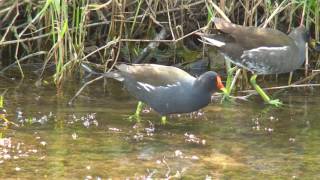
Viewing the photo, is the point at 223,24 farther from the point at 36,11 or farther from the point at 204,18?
the point at 36,11

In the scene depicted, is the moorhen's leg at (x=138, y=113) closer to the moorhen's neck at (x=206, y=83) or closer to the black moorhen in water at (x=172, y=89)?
the black moorhen in water at (x=172, y=89)

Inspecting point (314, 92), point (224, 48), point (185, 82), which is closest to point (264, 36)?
point (224, 48)

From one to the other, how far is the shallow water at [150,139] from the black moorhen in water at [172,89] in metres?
0.19

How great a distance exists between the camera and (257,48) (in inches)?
257

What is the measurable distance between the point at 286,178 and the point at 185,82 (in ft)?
4.56

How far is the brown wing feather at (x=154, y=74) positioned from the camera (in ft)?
18.1

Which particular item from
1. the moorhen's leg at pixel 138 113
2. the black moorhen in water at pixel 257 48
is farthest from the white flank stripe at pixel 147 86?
the black moorhen in water at pixel 257 48

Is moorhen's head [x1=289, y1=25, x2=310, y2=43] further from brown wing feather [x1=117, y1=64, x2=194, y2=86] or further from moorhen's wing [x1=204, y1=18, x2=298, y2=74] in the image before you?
brown wing feather [x1=117, y1=64, x2=194, y2=86]

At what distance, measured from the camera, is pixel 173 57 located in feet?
25.2

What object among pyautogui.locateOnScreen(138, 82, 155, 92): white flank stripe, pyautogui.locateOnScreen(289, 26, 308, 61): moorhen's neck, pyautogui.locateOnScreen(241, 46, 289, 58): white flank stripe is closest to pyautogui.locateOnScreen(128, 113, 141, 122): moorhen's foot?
pyautogui.locateOnScreen(138, 82, 155, 92): white flank stripe

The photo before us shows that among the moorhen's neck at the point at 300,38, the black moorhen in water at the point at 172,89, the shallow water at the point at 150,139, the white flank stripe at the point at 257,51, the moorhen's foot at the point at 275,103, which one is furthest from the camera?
the moorhen's neck at the point at 300,38

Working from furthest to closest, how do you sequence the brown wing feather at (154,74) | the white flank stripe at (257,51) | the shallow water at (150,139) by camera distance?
the white flank stripe at (257,51), the brown wing feather at (154,74), the shallow water at (150,139)

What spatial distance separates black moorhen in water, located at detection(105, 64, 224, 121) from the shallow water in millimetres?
194

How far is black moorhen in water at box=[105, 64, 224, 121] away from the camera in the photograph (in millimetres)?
5422
